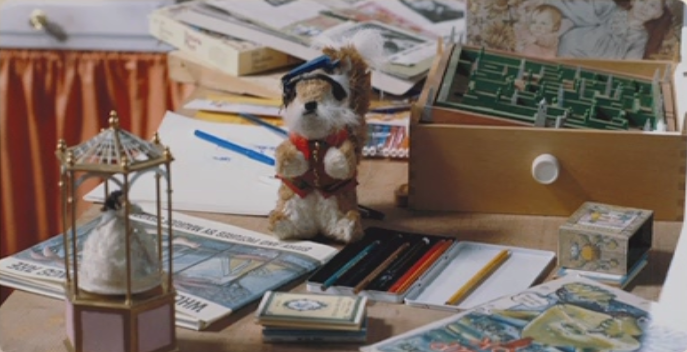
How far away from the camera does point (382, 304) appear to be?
1.14 metres

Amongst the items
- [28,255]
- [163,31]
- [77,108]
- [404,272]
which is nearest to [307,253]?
[404,272]

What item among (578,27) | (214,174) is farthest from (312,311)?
(578,27)

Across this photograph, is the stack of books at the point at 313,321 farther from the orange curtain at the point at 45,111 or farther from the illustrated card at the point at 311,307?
the orange curtain at the point at 45,111

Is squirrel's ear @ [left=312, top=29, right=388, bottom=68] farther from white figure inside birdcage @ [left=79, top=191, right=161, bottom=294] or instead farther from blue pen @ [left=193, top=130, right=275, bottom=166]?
white figure inside birdcage @ [left=79, top=191, right=161, bottom=294]

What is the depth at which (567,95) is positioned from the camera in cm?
151

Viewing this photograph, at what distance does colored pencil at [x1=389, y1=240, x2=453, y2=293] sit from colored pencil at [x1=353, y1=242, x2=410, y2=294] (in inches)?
0.9

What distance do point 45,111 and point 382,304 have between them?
4.53ft

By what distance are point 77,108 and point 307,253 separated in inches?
47.9

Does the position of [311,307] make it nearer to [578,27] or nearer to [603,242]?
[603,242]

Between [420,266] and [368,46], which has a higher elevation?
[368,46]

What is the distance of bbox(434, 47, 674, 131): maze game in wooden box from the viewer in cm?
141

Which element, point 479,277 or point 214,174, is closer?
point 479,277

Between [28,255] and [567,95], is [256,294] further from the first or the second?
[567,95]

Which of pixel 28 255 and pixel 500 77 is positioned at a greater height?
pixel 500 77
